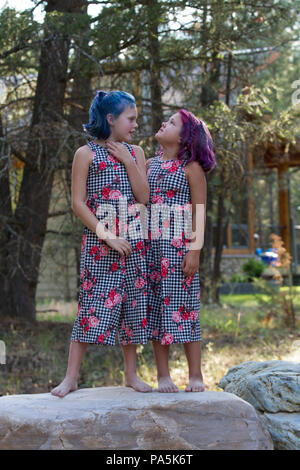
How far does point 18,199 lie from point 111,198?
387 cm

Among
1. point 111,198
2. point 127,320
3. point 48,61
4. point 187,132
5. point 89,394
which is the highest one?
point 48,61

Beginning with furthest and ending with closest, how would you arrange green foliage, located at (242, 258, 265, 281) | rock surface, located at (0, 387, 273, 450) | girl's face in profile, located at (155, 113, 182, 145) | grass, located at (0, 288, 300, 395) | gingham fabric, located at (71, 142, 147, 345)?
1. green foliage, located at (242, 258, 265, 281)
2. grass, located at (0, 288, 300, 395)
3. girl's face in profile, located at (155, 113, 182, 145)
4. gingham fabric, located at (71, 142, 147, 345)
5. rock surface, located at (0, 387, 273, 450)

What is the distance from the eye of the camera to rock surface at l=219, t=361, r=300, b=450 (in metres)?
3.20

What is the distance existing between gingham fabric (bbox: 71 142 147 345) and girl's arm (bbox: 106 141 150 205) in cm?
4

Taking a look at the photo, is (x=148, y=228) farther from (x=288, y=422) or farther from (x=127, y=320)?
(x=288, y=422)

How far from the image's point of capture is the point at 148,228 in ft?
10.7

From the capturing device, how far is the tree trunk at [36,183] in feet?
19.5

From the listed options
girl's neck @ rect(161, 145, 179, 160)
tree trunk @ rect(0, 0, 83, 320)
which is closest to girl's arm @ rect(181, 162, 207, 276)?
girl's neck @ rect(161, 145, 179, 160)

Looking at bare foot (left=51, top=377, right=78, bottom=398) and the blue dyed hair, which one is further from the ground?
the blue dyed hair

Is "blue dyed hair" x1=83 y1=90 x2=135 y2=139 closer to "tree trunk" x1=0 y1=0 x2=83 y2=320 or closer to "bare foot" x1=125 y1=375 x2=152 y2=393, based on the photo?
"bare foot" x1=125 y1=375 x2=152 y2=393
